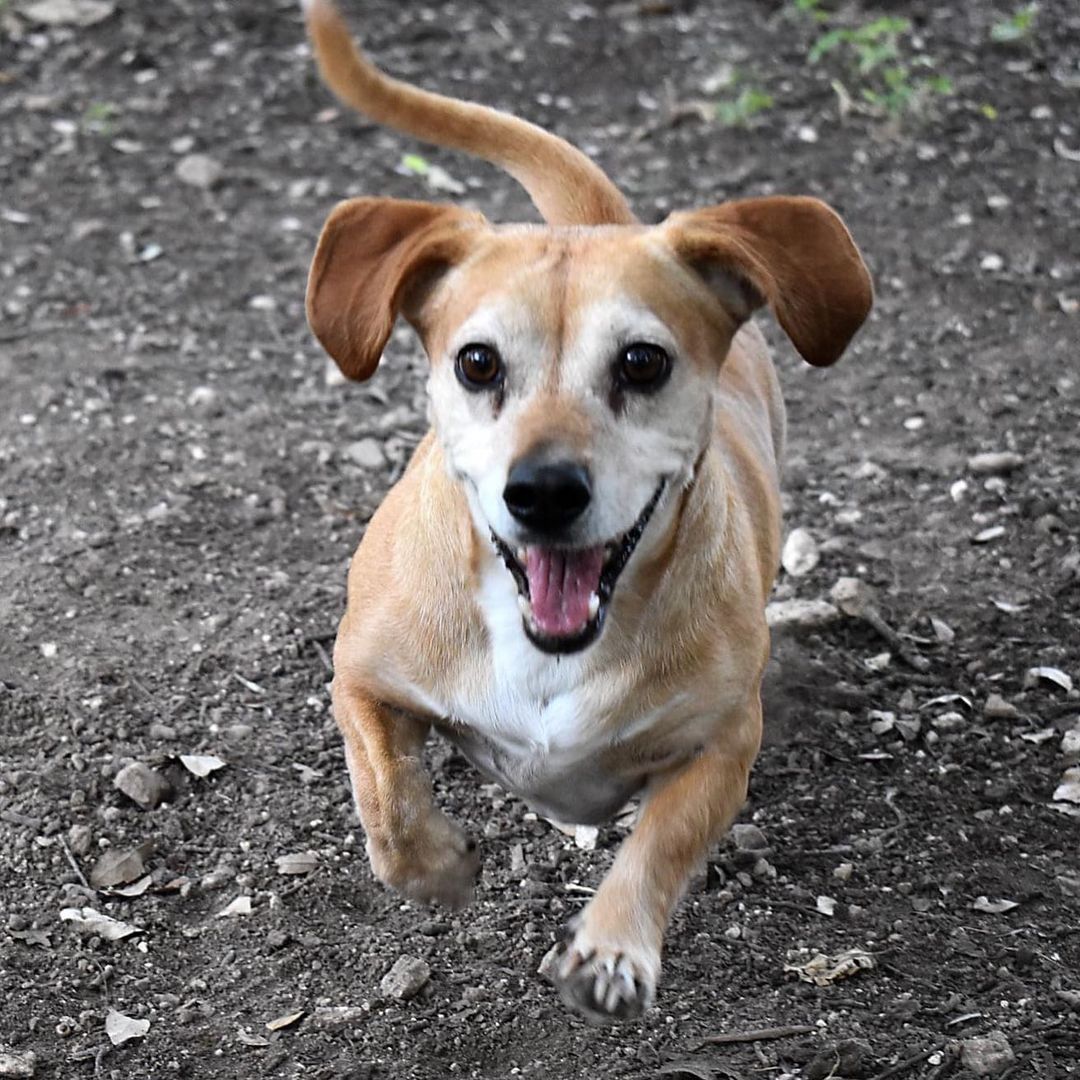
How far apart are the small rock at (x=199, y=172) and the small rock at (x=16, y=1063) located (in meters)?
4.02

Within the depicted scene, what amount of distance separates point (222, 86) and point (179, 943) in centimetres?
453

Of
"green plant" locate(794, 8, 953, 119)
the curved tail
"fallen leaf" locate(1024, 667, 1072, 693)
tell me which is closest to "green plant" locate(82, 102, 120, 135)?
"green plant" locate(794, 8, 953, 119)

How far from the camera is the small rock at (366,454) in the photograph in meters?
5.04

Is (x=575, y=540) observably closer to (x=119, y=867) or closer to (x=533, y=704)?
(x=533, y=704)

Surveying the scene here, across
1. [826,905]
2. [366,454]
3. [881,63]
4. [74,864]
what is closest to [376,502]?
[366,454]

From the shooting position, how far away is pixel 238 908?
351cm

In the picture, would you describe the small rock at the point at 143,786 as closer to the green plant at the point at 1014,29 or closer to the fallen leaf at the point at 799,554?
the fallen leaf at the point at 799,554

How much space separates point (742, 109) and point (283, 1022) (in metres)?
4.57

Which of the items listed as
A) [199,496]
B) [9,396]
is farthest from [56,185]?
[199,496]

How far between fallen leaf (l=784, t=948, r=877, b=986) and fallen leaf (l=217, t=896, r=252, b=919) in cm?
105

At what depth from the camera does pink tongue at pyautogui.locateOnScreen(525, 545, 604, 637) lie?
9.59 feet

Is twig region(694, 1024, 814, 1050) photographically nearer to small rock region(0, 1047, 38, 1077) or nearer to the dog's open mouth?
the dog's open mouth

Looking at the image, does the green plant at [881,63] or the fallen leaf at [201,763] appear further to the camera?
the green plant at [881,63]

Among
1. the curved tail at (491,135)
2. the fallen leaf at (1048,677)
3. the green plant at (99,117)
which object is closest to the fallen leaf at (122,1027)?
the curved tail at (491,135)
